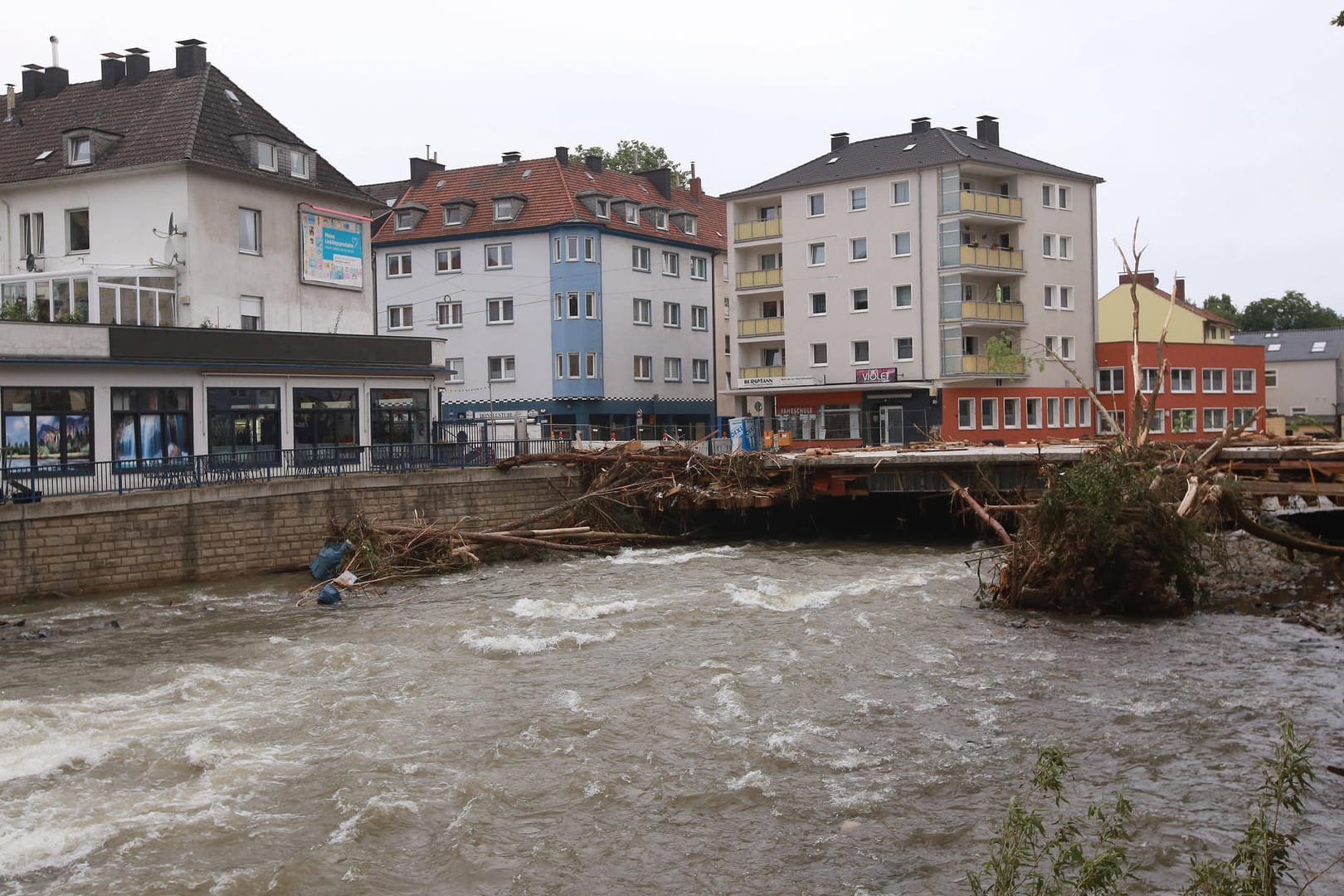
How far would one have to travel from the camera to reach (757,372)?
65.1m

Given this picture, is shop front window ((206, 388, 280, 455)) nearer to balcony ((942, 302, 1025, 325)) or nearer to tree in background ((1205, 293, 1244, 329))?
balcony ((942, 302, 1025, 325))

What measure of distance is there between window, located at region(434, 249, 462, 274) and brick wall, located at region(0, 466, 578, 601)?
3250 cm

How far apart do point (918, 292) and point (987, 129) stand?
13.8m

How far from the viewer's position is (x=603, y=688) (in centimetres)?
1655

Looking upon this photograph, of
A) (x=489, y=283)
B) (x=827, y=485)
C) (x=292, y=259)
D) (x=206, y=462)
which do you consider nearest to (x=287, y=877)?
(x=206, y=462)

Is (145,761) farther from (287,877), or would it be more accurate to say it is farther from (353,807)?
(287,877)

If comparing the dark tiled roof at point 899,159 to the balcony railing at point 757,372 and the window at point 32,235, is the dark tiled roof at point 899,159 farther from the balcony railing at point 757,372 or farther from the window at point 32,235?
the window at point 32,235

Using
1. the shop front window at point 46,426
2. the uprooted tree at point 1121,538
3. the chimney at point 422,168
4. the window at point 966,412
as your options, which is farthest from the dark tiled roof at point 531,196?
the uprooted tree at point 1121,538

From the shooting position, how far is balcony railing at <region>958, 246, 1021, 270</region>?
192 feet

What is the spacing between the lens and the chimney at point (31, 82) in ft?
149

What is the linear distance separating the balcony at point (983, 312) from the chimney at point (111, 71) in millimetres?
35202

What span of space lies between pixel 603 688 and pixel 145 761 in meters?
5.65

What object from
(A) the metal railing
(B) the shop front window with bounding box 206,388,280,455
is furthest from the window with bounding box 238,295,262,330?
(A) the metal railing

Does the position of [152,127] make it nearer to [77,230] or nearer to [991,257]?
[77,230]
